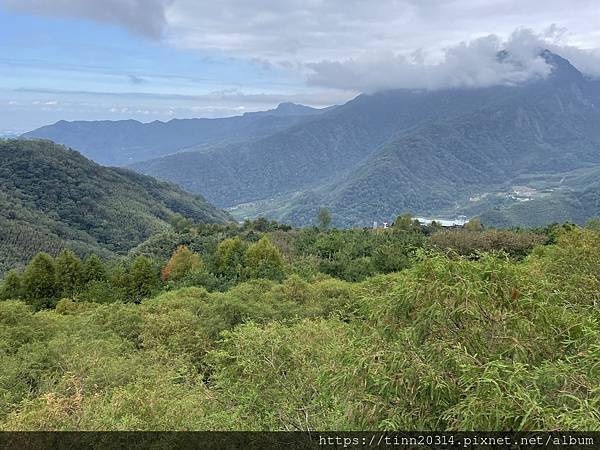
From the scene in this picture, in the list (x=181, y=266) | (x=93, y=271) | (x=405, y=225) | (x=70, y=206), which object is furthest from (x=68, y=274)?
(x=70, y=206)

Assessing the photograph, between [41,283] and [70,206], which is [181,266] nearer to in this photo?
[41,283]

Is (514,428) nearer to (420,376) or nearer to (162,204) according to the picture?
(420,376)

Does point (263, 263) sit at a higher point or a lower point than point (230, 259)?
higher

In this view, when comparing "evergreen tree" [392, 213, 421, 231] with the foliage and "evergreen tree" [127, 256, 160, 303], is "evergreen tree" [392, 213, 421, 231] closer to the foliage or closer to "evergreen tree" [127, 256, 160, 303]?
the foliage

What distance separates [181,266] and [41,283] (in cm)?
1192

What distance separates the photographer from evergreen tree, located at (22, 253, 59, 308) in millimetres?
39656

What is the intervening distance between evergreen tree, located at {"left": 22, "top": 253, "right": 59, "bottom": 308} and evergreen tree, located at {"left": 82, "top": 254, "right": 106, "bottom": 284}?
8.08 ft

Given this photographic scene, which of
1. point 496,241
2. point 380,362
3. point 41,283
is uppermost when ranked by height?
point 380,362

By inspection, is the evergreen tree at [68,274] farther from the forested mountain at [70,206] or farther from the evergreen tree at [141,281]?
the forested mountain at [70,206]

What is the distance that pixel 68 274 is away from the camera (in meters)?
41.4

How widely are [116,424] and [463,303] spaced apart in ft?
23.0

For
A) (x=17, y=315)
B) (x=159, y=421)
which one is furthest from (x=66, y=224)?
(x=159, y=421)

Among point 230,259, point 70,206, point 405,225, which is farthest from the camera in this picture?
point 70,206

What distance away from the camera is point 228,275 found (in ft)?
151
